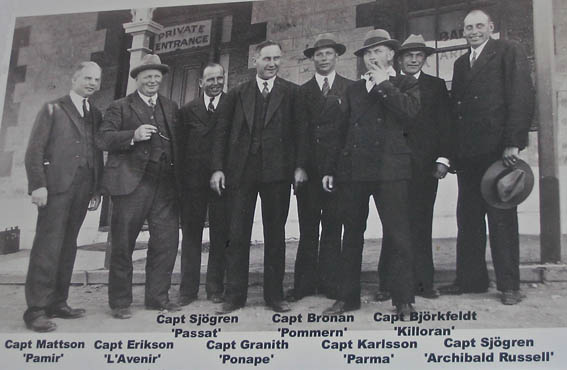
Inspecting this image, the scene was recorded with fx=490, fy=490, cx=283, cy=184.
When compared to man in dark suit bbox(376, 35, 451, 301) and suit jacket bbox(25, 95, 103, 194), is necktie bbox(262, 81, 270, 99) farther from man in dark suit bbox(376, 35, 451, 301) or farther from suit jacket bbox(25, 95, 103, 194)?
suit jacket bbox(25, 95, 103, 194)

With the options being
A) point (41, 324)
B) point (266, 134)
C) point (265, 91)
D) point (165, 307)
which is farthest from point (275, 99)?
point (41, 324)

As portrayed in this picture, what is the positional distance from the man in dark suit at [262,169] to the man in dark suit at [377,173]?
0.76 ft

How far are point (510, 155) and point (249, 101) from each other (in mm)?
1304

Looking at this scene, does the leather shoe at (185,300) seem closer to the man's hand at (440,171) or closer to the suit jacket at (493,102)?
the man's hand at (440,171)

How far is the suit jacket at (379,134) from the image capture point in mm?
2246

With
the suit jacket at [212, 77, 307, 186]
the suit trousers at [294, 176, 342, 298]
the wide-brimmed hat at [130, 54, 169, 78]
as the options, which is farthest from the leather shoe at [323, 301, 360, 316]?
the wide-brimmed hat at [130, 54, 169, 78]

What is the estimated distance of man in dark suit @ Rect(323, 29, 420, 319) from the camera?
2.24 m

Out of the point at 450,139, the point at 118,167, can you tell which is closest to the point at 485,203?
the point at 450,139

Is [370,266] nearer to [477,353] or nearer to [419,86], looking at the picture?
[477,353]

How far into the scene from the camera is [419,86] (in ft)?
7.97

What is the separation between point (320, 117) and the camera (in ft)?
8.11

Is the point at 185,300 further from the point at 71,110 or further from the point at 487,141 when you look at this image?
the point at 487,141

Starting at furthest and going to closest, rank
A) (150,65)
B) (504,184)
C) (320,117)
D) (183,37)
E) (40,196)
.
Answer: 1. (183,37)
2. (150,65)
3. (40,196)
4. (320,117)
5. (504,184)

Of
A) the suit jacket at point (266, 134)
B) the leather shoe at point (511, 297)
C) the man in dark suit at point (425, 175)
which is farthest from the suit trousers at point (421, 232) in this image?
the suit jacket at point (266, 134)
